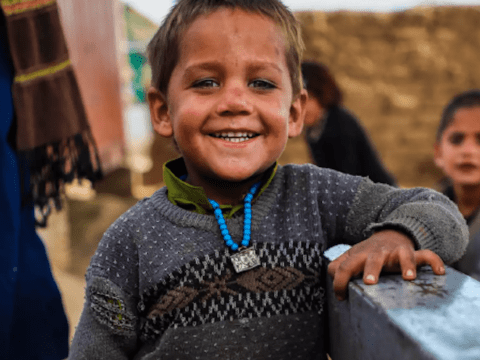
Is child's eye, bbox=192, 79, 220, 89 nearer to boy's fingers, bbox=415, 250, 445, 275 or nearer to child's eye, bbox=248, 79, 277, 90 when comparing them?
child's eye, bbox=248, 79, 277, 90

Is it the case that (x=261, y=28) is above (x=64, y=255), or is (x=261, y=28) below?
above

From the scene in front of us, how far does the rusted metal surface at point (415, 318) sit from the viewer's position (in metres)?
0.55

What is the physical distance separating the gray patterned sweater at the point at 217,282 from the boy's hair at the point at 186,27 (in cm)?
38

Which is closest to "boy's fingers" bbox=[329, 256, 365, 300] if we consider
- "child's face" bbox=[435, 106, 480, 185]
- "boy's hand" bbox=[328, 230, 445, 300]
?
"boy's hand" bbox=[328, 230, 445, 300]

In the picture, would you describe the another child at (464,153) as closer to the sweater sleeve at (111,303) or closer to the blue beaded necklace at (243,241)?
the blue beaded necklace at (243,241)

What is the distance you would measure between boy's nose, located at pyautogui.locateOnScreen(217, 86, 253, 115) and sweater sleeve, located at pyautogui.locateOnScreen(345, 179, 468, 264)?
38cm

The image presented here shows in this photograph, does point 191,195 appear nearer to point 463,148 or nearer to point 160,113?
point 160,113

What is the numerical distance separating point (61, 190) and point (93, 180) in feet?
0.42

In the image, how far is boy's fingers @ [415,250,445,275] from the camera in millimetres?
807

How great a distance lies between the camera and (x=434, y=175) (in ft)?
25.8

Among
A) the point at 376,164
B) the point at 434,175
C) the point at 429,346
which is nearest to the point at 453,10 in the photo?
the point at 434,175

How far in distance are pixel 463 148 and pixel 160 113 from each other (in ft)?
5.20

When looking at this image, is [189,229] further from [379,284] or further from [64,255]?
[64,255]

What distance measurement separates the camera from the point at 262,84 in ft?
3.80
